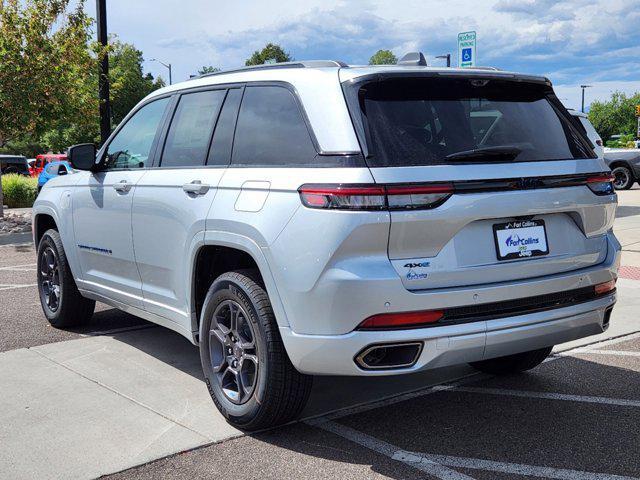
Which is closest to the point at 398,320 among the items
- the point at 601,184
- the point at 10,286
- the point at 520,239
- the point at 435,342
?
the point at 435,342

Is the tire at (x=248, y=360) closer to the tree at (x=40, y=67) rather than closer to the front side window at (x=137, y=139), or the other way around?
the front side window at (x=137, y=139)

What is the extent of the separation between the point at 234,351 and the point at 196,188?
95 centimetres

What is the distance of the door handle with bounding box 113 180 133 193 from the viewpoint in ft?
16.5

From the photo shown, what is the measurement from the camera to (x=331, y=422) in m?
4.13

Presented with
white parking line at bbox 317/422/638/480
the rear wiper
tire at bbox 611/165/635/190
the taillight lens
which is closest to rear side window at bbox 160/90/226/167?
the taillight lens

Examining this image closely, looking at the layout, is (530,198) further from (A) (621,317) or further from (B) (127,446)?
(A) (621,317)

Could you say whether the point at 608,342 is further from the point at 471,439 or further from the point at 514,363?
the point at 471,439

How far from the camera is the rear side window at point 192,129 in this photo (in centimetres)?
448

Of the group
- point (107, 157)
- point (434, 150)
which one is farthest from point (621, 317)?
point (107, 157)

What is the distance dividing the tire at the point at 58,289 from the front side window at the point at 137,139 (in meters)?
1.06

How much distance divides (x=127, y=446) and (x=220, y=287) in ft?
3.05

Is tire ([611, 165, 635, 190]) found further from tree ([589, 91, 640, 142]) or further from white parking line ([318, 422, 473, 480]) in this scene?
tree ([589, 91, 640, 142])

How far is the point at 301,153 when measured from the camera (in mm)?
3672

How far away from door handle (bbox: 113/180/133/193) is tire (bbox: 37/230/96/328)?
3.99 feet
